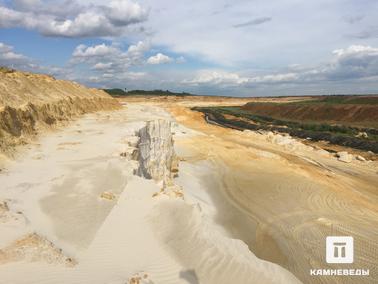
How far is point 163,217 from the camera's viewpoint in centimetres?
1069

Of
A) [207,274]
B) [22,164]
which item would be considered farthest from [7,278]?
[22,164]

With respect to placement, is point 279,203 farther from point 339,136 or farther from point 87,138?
point 339,136

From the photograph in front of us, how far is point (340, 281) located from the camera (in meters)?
9.20

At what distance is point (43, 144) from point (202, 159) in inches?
352

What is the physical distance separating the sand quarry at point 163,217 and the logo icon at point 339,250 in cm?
23

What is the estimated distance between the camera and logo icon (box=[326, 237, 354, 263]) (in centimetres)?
1033

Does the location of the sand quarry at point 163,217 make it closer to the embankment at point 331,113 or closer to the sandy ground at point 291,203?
the sandy ground at point 291,203

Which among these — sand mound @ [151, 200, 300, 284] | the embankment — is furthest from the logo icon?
the embankment

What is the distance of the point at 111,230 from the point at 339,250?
21.8 feet

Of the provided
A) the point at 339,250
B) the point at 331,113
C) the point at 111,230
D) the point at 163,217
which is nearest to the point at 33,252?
the point at 111,230

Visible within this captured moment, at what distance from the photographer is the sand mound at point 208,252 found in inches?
320

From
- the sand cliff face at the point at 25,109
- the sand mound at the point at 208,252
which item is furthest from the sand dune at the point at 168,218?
the sand cliff face at the point at 25,109

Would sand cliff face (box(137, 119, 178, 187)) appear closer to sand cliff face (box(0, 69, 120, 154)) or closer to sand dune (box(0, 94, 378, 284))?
sand dune (box(0, 94, 378, 284))

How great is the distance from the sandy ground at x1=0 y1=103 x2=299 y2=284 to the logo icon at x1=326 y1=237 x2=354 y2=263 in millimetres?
2199
